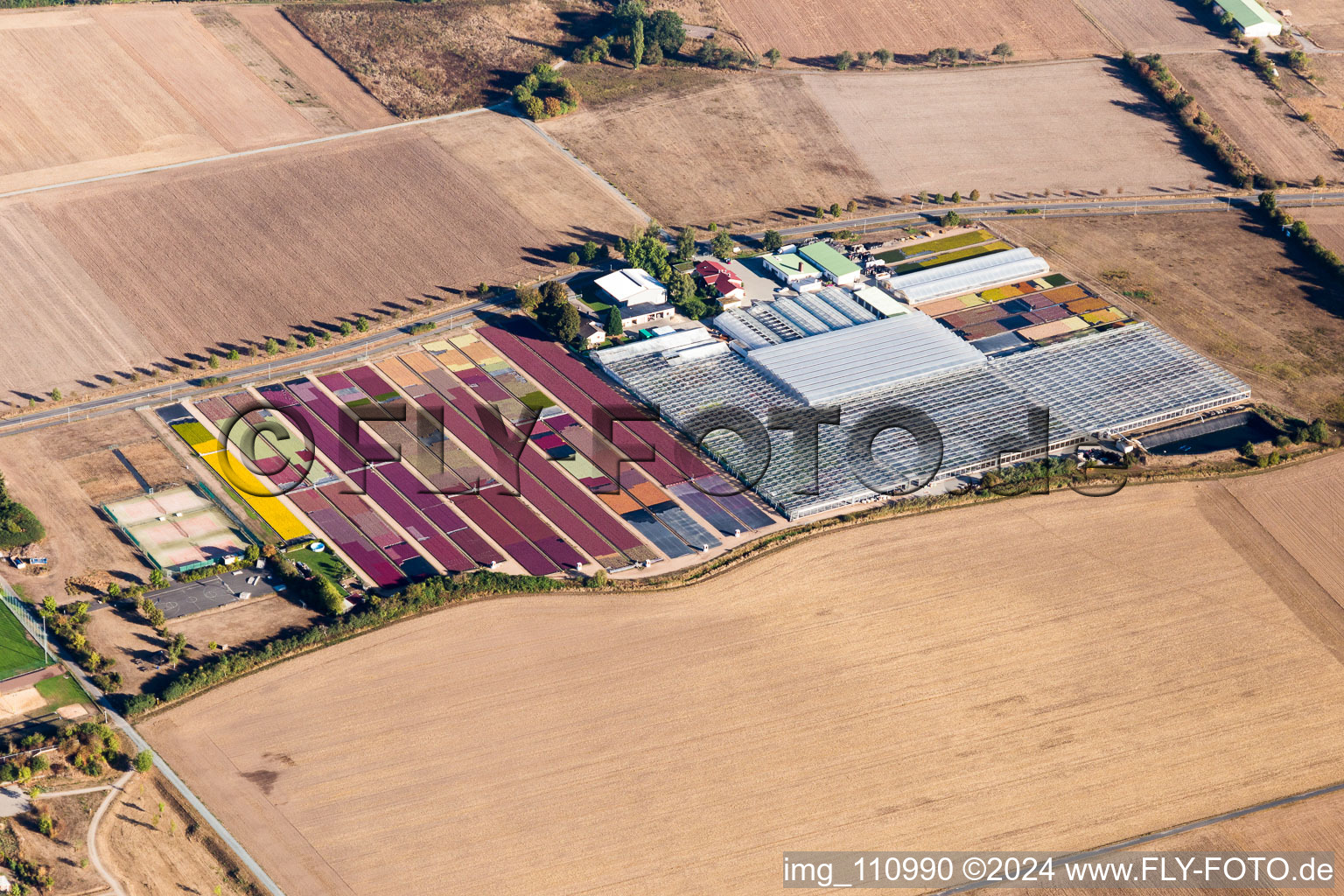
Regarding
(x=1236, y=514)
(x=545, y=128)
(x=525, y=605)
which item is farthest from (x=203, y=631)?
(x=545, y=128)

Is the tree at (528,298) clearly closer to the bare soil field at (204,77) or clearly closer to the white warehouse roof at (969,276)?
the white warehouse roof at (969,276)

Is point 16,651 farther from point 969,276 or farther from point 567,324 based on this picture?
point 969,276

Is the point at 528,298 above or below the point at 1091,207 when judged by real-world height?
below

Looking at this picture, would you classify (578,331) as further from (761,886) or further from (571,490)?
(761,886)

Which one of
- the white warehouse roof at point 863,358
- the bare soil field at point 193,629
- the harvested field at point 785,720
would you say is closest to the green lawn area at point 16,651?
the bare soil field at point 193,629

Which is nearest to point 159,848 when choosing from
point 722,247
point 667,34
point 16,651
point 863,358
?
point 16,651

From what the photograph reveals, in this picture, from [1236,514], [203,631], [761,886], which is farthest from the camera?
[1236,514]
